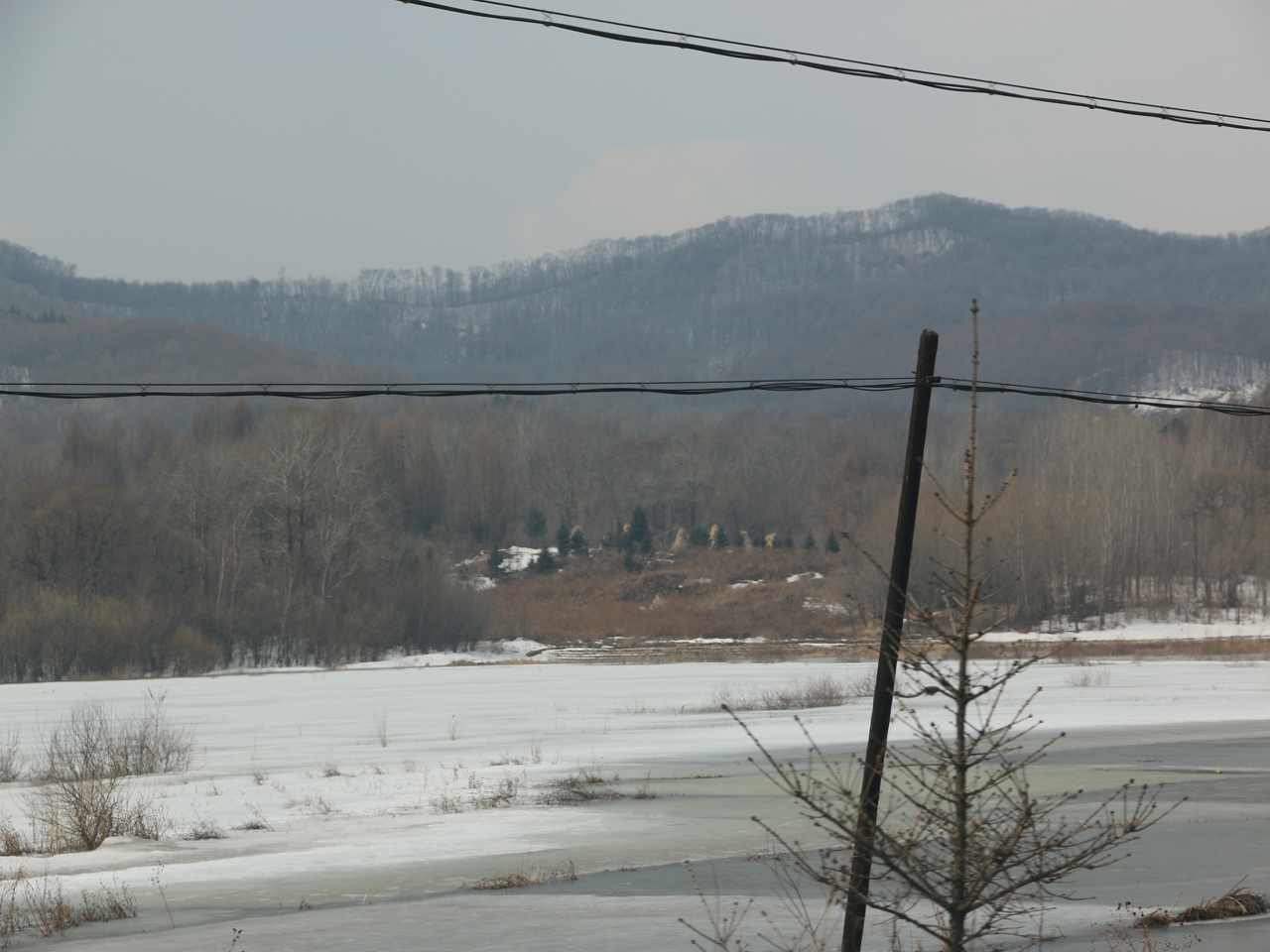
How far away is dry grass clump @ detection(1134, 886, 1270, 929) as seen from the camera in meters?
11.3

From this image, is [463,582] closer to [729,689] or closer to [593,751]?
[729,689]

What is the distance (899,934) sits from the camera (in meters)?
11.5

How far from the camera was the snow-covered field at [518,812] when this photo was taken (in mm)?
12453

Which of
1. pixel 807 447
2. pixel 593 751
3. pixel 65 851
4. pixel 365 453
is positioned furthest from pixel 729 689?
pixel 807 447

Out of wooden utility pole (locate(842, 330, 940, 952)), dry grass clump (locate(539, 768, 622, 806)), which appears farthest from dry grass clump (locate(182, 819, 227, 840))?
wooden utility pole (locate(842, 330, 940, 952))

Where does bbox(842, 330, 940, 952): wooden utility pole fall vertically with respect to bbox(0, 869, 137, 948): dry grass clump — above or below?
above

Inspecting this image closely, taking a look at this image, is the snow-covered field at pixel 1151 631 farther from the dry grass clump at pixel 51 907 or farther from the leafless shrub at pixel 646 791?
the dry grass clump at pixel 51 907

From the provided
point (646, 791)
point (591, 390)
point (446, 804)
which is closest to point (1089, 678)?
point (646, 791)

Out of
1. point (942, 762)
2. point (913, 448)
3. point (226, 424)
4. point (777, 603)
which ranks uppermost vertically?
point (226, 424)

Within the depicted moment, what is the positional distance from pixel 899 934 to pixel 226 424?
5567 inches

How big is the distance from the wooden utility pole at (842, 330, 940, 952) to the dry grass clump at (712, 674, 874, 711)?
2756cm

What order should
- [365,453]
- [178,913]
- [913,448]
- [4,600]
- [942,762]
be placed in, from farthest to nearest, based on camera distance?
[365,453] < [4,600] < [178,913] < [913,448] < [942,762]

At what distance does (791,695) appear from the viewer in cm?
4184

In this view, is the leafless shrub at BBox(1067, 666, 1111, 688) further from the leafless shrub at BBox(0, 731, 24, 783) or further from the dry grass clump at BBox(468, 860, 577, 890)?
the leafless shrub at BBox(0, 731, 24, 783)
